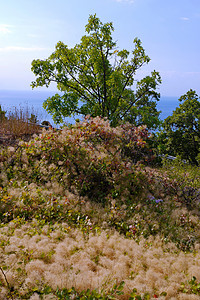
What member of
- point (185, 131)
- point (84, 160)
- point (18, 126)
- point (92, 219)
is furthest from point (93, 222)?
point (185, 131)

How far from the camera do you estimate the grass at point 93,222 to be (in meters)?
3.22

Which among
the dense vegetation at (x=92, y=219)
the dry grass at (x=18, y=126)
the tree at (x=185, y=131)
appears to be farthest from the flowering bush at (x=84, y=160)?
the tree at (x=185, y=131)

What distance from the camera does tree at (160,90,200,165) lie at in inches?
555

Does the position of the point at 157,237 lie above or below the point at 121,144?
below

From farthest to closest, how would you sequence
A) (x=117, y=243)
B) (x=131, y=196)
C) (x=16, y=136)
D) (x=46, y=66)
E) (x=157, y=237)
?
(x=46, y=66)
(x=16, y=136)
(x=131, y=196)
(x=157, y=237)
(x=117, y=243)

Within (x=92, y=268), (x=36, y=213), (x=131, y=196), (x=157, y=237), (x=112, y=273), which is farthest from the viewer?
(x=131, y=196)

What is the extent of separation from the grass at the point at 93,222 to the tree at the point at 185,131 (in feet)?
18.4

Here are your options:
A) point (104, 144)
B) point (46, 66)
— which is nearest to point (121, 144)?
point (104, 144)

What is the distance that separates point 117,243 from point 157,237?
2.85 ft

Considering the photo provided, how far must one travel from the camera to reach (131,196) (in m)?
6.31

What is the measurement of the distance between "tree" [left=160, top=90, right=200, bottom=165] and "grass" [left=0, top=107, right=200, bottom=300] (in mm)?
5599

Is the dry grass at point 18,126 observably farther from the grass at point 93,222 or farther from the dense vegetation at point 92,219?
the grass at point 93,222

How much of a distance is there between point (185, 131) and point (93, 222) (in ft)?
35.4

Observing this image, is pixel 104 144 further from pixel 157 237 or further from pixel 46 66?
pixel 46 66
